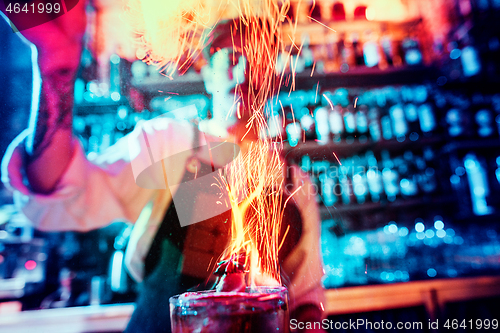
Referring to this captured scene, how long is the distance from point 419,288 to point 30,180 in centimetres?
152

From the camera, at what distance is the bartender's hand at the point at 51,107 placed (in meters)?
0.88

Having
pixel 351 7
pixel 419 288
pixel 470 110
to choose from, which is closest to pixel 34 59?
pixel 351 7

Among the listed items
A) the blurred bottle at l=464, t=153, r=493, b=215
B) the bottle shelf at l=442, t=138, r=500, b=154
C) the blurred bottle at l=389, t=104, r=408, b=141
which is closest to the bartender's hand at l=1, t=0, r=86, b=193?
the blurred bottle at l=389, t=104, r=408, b=141

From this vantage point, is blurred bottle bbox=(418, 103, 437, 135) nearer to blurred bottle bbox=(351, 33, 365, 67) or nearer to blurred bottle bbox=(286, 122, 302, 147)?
blurred bottle bbox=(351, 33, 365, 67)

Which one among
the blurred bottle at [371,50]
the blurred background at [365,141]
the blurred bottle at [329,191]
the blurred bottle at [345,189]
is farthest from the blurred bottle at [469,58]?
the blurred bottle at [329,191]

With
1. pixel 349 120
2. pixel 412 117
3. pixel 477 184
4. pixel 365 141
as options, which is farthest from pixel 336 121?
pixel 477 184

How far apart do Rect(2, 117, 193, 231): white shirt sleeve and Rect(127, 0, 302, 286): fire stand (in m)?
0.21

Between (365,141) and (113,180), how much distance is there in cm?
125

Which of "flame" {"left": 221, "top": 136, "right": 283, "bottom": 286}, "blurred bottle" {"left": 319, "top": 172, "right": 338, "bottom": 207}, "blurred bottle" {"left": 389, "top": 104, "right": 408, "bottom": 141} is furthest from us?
"blurred bottle" {"left": 389, "top": 104, "right": 408, "bottom": 141}

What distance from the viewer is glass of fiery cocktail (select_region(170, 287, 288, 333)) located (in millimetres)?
461

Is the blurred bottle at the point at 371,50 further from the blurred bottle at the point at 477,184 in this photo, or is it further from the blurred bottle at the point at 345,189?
the blurred bottle at the point at 477,184

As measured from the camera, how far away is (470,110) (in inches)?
66.5

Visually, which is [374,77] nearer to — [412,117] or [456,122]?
[412,117]

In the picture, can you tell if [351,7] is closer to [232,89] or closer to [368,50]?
[368,50]
